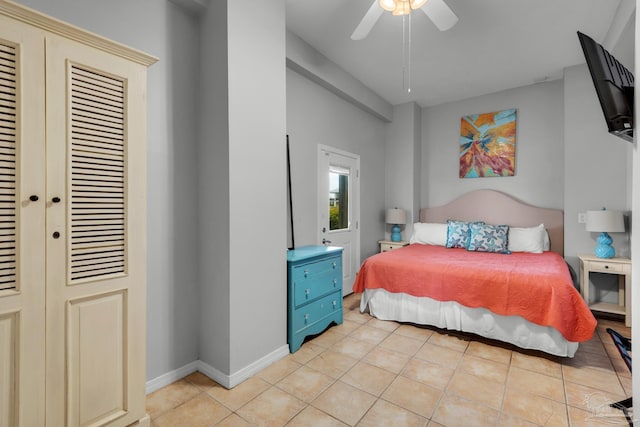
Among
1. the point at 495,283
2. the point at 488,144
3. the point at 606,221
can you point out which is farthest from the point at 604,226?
the point at 488,144

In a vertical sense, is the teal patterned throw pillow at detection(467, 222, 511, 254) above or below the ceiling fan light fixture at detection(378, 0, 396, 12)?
below

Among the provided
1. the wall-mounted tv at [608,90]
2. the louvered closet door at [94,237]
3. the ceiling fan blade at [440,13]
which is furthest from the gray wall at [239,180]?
the wall-mounted tv at [608,90]

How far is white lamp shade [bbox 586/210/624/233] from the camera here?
3.21 m

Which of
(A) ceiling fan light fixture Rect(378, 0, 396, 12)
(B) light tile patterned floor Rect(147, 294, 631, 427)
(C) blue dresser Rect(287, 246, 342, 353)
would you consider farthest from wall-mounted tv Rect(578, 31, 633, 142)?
(C) blue dresser Rect(287, 246, 342, 353)

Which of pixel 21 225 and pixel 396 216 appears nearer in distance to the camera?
pixel 21 225

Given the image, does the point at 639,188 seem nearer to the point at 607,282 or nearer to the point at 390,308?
the point at 390,308

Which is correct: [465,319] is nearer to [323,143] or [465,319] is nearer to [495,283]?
[495,283]

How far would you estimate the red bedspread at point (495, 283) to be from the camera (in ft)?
7.70

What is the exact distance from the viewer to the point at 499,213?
4.42m

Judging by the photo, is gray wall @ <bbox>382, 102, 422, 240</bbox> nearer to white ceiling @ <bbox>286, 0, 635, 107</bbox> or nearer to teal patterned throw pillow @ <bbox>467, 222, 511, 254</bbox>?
white ceiling @ <bbox>286, 0, 635, 107</bbox>

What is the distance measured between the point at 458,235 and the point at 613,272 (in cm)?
155

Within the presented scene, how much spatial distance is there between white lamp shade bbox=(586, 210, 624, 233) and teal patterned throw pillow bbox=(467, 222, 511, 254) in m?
0.85

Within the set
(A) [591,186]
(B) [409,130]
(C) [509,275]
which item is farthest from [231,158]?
(A) [591,186]

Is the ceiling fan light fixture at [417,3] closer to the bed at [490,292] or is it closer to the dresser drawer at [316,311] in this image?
the bed at [490,292]
